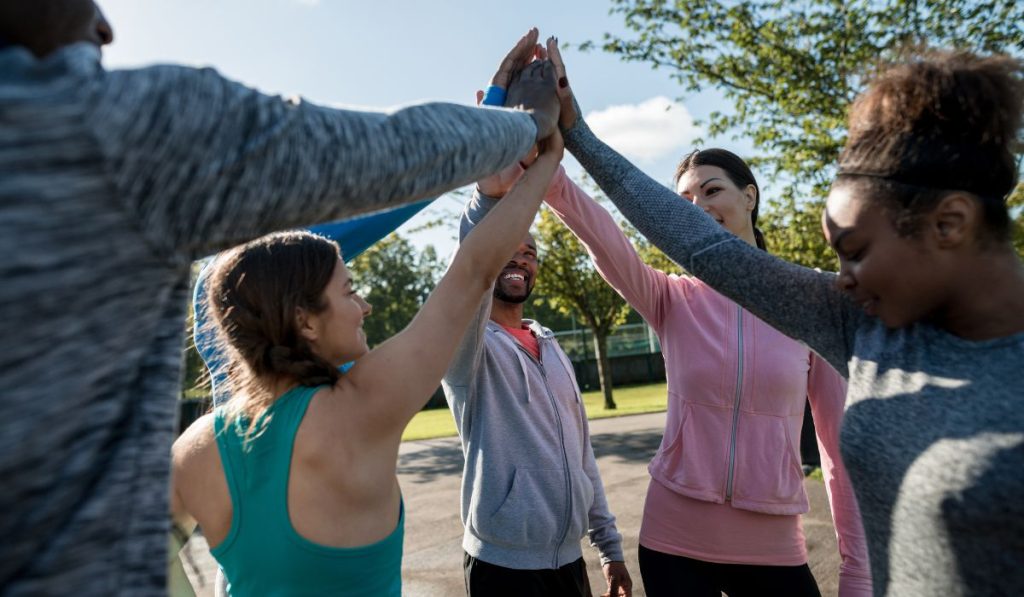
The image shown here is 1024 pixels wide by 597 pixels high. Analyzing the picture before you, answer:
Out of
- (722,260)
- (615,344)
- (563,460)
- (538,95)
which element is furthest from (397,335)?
(615,344)

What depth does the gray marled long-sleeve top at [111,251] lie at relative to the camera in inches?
35.0

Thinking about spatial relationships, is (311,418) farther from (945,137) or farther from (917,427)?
(945,137)

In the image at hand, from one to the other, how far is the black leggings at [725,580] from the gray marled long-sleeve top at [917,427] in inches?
51.8

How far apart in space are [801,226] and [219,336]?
9889 millimetres

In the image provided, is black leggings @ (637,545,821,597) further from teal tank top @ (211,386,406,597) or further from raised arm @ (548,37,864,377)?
teal tank top @ (211,386,406,597)

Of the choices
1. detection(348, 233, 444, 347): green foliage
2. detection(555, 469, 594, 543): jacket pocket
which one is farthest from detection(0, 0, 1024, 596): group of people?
detection(348, 233, 444, 347): green foliage

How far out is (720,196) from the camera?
10.6 ft

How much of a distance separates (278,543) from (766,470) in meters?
1.95

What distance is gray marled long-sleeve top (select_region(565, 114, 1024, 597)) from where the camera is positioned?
4.34 feet

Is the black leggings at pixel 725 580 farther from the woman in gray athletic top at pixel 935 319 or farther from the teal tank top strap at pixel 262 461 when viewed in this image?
the teal tank top strap at pixel 262 461

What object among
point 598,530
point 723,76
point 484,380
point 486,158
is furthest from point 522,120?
point 723,76

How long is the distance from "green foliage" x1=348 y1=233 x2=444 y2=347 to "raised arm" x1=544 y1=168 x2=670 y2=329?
50.4m

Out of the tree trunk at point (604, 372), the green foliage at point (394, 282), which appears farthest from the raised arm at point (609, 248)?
the green foliage at point (394, 282)

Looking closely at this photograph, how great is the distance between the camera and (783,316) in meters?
1.85
